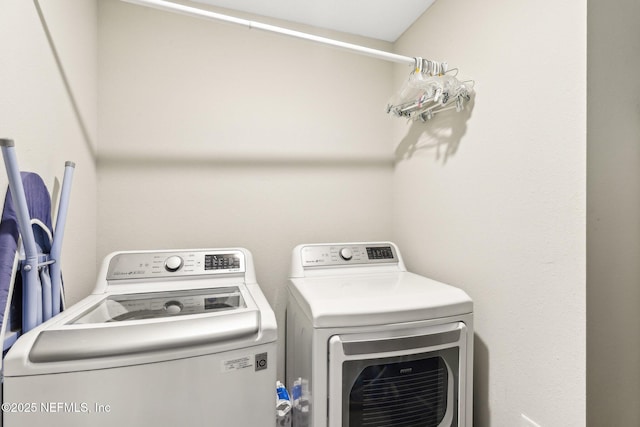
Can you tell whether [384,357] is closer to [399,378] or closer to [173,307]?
[399,378]

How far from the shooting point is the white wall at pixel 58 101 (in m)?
0.82

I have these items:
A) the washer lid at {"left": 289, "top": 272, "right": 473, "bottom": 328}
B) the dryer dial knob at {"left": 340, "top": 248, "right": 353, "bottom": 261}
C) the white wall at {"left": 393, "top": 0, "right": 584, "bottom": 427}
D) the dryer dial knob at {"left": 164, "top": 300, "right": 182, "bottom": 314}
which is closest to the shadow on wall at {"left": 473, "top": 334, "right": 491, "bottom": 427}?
the white wall at {"left": 393, "top": 0, "right": 584, "bottom": 427}

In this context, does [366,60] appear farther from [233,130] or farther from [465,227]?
[465,227]

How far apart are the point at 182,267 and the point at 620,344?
1.61m

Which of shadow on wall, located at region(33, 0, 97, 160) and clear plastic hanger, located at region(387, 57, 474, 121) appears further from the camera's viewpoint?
clear plastic hanger, located at region(387, 57, 474, 121)

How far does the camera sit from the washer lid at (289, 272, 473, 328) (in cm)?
96

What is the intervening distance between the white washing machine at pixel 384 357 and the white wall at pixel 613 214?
35 centimetres

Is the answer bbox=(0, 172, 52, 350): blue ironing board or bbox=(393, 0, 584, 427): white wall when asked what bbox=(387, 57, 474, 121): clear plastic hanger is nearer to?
bbox=(393, 0, 584, 427): white wall

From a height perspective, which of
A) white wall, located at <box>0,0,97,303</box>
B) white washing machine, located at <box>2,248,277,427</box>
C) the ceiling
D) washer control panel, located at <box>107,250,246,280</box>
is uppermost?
the ceiling

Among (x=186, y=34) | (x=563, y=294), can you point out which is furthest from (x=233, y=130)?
(x=563, y=294)

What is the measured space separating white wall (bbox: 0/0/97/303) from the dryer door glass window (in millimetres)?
1161

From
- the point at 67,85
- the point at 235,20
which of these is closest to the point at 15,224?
the point at 67,85

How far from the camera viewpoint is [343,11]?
1600mm

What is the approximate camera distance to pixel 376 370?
39.0 inches
